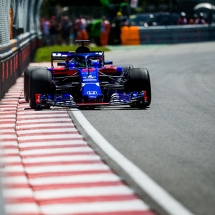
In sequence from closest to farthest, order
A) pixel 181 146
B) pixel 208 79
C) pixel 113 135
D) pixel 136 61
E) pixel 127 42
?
pixel 181 146 → pixel 113 135 → pixel 208 79 → pixel 136 61 → pixel 127 42

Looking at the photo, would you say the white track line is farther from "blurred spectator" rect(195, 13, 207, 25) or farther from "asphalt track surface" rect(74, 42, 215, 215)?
"blurred spectator" rect(195, 13, 207, 25)

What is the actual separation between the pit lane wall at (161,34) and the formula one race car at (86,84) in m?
28.9

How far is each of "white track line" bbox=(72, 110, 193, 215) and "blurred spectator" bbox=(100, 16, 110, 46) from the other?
34692 millimetres

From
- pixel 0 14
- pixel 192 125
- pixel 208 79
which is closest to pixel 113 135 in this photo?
pixel 192 125

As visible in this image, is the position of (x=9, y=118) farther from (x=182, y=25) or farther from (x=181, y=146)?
(x=182, y=25)

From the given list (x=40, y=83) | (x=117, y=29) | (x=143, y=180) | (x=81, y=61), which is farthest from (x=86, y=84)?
(x=117, y=29)

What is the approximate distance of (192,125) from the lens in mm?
11664

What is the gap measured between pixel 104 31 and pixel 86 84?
31838 mm

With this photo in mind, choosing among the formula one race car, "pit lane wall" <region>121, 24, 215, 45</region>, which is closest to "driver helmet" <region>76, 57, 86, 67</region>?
the formula one race car

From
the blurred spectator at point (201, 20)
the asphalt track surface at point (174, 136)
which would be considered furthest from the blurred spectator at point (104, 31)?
the asphalt track surface at point (174, 136)

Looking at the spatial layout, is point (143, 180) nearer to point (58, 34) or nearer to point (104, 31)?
point (104, 31)

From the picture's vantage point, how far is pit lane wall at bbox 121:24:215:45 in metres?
43.7

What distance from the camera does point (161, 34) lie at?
144ft

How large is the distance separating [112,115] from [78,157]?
407 cm
